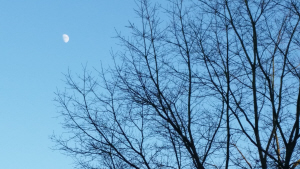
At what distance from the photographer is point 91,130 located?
21.1 ft

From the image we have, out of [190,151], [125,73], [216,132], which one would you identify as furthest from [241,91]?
[125,73]

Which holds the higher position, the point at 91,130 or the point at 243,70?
the point at 243,70

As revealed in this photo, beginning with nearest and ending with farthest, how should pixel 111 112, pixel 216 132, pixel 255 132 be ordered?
→ pixel 255 132 → pixel 216 132 → pixel 111 112

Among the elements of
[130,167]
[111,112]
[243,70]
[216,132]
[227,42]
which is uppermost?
[227,42]

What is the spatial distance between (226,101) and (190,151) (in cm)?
97

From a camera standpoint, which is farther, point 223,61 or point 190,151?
point 223,61

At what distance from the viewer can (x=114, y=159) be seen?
6.45 meters

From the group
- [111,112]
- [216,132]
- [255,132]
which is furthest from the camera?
[111,112]

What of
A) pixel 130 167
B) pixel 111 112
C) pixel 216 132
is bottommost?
pixel 130 167

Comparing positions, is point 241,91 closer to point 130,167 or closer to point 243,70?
point 243,70

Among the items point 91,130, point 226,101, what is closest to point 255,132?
point 226,101

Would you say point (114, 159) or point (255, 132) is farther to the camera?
point (114, 159)

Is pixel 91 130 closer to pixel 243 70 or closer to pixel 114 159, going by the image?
pixel 114 159

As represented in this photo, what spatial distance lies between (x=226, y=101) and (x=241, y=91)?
444mm
